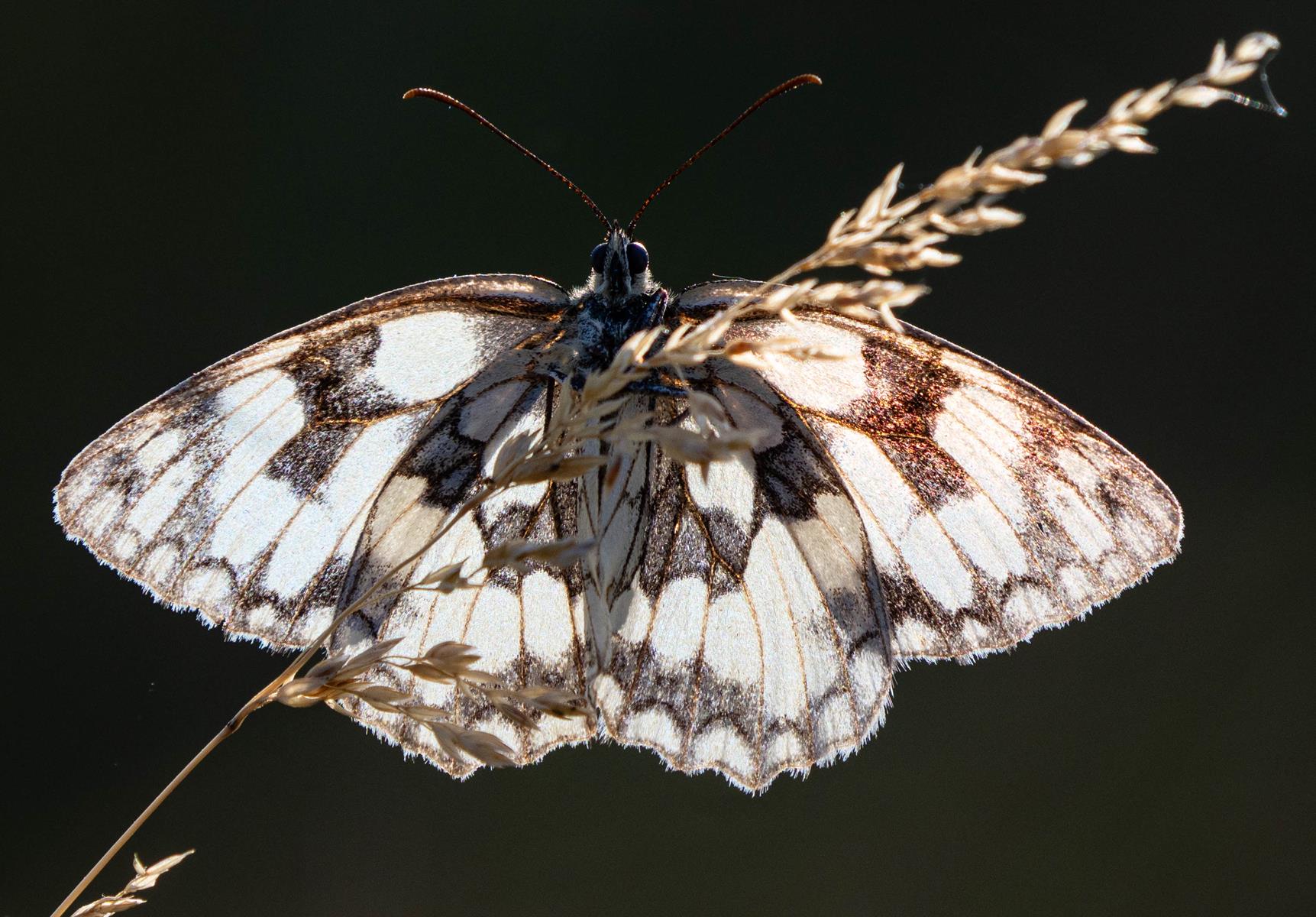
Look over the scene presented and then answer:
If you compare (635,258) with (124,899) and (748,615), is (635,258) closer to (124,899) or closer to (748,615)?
(748,615)

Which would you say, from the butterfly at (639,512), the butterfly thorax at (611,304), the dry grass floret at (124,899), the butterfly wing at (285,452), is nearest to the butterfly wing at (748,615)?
the butterfly at (639,512)

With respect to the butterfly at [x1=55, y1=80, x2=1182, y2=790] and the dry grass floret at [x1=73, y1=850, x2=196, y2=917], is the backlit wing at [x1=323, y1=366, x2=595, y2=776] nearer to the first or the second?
the butterfly at [x1=55, y1=80, x2=1182, y2=790]

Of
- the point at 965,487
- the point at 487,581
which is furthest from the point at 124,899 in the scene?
the point at 965,487

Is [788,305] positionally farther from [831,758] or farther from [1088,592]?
[831,758]

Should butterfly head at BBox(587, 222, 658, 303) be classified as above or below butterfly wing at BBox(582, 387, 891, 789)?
above

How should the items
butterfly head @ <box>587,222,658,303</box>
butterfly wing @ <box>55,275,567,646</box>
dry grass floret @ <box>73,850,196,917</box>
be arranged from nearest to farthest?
dry grass floret @ <box>73,850,196,917</box> < butterfly wing @ <box>55,275,567,646</box> < butterfly head @ <box>587,222,658,303</box>

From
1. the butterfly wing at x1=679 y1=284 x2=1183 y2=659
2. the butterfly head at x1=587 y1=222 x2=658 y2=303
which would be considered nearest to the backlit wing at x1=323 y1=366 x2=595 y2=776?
the butterfly head at x1=587 y1=222 x2=658 y2=303

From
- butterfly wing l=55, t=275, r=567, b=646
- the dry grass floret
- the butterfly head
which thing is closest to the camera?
the dry grass floret

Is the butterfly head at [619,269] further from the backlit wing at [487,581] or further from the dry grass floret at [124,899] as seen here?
the dry grass floret at [124,899]
